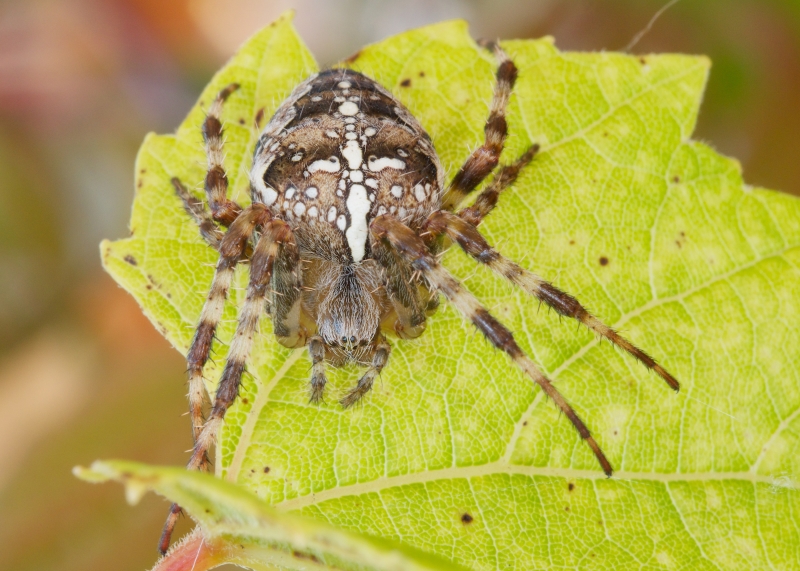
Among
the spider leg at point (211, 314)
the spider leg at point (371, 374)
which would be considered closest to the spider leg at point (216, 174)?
the spider leg at point (211, 314)

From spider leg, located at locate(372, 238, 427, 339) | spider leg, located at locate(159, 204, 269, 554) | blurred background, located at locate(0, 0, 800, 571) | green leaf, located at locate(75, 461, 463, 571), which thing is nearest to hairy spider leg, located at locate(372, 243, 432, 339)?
spider leg, located at locate(372, 238, 427, 339)

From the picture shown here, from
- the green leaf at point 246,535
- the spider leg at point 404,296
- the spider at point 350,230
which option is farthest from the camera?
the spider leg at point 404,296

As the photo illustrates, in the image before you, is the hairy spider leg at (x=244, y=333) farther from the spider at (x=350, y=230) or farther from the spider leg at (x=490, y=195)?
the spider leg at (x=490, y=195)

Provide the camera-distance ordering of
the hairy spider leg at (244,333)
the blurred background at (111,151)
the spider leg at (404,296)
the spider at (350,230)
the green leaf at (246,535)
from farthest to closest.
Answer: the blurred background at (111,151) → the spider leg at (404,296) → the spider at (350,230) → the hairy spider leg at (244,333) → the green leaf at (246,535)

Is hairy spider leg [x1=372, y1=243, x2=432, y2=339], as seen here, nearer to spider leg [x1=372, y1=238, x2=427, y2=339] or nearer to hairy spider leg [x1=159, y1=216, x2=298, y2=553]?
spider leg [x1=372, y1=238, x2=427, y2=339]

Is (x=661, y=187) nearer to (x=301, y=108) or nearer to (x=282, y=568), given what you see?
(x=301, y=108)

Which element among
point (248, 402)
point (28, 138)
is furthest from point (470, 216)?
point (28, 138)
